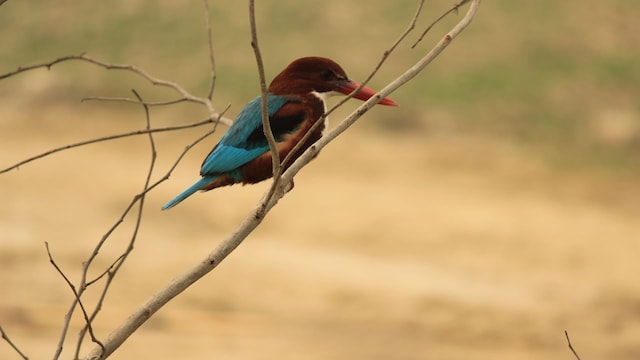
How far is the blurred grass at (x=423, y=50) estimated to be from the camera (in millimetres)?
15117

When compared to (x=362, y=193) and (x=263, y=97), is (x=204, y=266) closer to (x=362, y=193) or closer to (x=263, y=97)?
(x=263, y=97)

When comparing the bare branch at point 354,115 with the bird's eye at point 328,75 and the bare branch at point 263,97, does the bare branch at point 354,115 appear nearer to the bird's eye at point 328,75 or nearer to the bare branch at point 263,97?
the bare branch at point 263,97

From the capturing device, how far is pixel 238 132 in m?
3.15

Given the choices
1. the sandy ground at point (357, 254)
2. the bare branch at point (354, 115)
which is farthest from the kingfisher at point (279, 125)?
the sandy ground at point (357, 254)

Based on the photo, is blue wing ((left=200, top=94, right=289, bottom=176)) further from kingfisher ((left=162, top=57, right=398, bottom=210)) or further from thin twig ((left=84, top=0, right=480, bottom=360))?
thin twig ((left=84, top=0, right=480, bottom=360))

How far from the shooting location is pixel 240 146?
10.2 ft

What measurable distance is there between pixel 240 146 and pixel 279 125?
134 mm

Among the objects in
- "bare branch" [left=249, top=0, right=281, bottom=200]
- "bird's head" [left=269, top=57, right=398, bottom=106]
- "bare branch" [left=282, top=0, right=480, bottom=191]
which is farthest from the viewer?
"bird's head" [left=269, top=57, right=398, bottom=106]

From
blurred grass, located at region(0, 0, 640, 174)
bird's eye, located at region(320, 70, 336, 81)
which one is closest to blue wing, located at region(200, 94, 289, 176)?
bird's eye, located at region(320, 70, 336, 81)

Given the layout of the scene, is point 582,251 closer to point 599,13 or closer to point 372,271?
point 372,271

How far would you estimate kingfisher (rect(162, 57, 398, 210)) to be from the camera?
3.13m

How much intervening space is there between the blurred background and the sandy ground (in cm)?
2

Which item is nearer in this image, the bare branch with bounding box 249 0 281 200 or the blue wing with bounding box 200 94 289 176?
the bare branch with bounding box 249 0 281 200

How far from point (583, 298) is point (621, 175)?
8.39 ft
